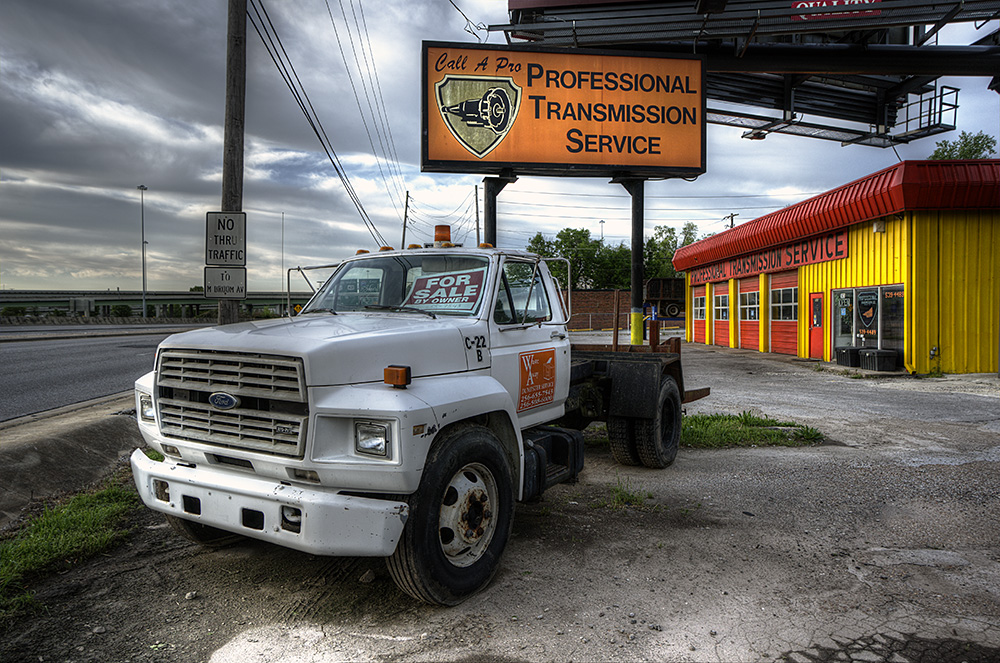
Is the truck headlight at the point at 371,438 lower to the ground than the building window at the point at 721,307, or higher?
lower

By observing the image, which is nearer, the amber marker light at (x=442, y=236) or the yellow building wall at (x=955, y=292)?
the amber marker light at (x=442, y=236)

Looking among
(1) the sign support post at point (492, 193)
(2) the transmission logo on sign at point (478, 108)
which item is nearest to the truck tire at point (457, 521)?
(1) the sign support post at point (492, 193)

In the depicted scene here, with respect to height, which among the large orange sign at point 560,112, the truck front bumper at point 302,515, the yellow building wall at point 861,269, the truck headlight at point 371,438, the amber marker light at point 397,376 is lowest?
the truck front bumper at point 302,515

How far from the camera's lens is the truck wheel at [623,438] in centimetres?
668

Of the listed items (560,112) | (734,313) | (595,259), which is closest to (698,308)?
(734,313)

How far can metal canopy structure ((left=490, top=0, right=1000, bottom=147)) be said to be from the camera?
14383 mm

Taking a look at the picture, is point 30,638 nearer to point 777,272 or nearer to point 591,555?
point 591,555

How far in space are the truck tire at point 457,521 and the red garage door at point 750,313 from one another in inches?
927

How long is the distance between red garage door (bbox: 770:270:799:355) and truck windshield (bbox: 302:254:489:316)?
2042 cm

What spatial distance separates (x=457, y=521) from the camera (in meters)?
3.63

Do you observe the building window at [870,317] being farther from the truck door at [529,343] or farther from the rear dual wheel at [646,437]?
the truck door at [529,343]

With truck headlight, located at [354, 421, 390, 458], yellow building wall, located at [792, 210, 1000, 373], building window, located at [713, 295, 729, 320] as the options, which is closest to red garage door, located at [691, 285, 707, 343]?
building window, located at [713, 295, 729, 320]

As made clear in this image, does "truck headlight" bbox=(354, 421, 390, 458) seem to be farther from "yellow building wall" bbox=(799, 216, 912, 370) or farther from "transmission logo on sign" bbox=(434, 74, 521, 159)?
"yellow building wall" bbox=(799, 216, 912, 370)

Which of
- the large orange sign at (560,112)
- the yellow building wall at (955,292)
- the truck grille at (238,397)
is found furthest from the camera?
the yellow building wall at (955,292)
